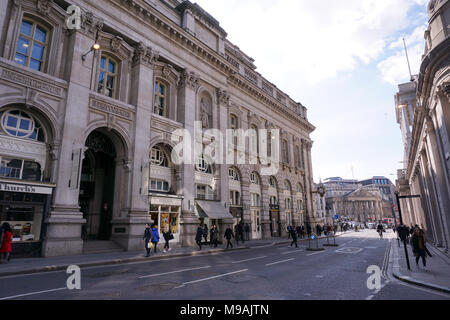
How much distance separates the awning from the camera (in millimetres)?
22961

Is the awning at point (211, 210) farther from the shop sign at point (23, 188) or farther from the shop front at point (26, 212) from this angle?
the shop sign at point (23, 188)

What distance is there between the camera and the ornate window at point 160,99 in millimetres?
23064

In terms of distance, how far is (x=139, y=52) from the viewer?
20.9 metres

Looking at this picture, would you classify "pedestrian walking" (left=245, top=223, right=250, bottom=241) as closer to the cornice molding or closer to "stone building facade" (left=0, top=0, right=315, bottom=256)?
"stone building facade" (left=0, top=0, right=315, bottom=256)

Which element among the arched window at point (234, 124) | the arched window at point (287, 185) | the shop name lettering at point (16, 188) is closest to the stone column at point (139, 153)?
the shop name lettering at point (16, 188)

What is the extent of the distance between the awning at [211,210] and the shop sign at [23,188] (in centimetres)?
1157

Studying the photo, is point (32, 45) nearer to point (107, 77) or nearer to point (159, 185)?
point (107, 77)
